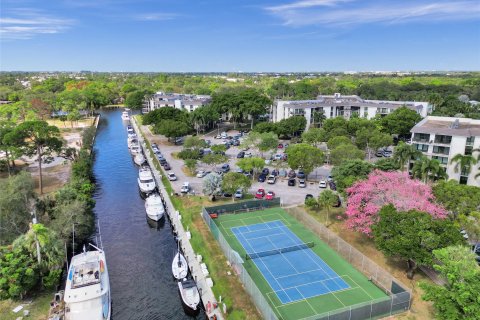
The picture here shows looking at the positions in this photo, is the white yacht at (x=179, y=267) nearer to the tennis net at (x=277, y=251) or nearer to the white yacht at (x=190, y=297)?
the white yacht at (x=190, y=297)

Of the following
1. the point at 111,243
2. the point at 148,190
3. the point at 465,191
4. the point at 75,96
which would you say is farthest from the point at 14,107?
the point at 465,191

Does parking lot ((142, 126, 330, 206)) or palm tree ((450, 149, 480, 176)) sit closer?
palm tree ((450, 149, 480, 176))

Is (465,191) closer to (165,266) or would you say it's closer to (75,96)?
(165,266)

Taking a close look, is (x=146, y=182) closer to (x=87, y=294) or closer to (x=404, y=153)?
(x=87, y=294)

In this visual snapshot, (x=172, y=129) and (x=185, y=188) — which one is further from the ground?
(x=172, y=129)

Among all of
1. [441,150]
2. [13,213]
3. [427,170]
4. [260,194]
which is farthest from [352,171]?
[13,213]

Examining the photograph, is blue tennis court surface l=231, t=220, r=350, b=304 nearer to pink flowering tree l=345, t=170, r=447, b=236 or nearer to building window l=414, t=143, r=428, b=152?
pink flowering tree l=345, t=170, r=447, b=236

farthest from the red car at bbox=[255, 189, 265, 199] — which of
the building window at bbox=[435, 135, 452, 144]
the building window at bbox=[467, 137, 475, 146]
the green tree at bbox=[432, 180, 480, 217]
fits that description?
the building window at bbox=[467, 137, 475, 146]

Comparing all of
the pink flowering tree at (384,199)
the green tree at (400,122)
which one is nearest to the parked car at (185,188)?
the pink flowering tree at (384,199)
